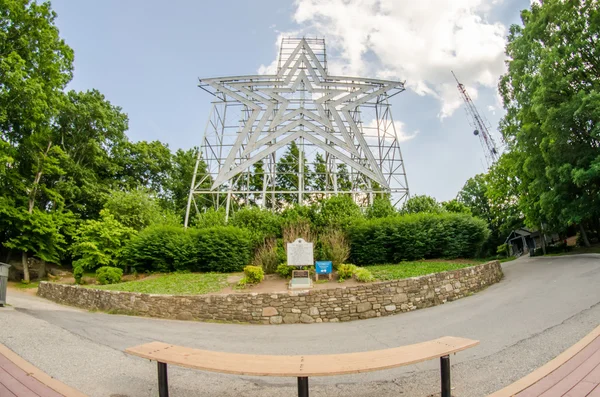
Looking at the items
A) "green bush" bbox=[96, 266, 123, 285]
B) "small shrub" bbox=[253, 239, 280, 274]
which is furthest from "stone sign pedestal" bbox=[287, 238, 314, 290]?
"green bush" bbox=[96, 266, 123, 285]

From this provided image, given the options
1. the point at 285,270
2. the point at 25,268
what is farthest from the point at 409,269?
the point at 25,268

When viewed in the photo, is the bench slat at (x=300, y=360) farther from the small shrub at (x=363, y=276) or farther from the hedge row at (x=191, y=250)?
the hedge row at (x=191, y=250)

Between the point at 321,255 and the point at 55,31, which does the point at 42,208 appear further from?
the point at 321,255

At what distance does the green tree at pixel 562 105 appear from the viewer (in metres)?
15.8

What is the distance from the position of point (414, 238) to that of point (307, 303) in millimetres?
7369

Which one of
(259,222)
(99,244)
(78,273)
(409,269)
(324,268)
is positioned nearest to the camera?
(324,268)

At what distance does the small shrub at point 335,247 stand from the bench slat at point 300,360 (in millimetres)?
9479

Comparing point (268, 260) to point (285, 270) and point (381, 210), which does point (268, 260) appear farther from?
point (381, 210)

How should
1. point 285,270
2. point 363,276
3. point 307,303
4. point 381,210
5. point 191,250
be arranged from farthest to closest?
1. point 381,210
2. point 191,250
3. point 285,270
4. point 363,276
5. point 307,303

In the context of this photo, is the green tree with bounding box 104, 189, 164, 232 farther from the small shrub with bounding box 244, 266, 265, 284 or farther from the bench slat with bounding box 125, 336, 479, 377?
the bench slat with bounding box 125, 336, 479, 377

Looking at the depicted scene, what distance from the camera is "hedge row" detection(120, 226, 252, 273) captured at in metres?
14.9

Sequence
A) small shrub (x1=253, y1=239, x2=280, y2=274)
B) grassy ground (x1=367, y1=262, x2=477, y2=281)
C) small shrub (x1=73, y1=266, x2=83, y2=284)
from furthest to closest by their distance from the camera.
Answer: small shrub (x1=73, y1=266, x2=83, y2=284) < small shrub (x1=253, y1=239, x2=280, y2=274) < grassy ground (x1=367, y1=262, x2=477, y2=281)

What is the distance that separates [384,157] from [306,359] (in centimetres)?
2279

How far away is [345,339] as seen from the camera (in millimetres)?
6801
